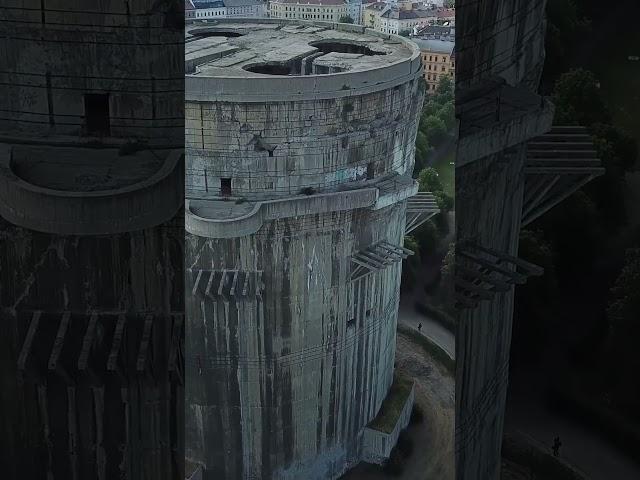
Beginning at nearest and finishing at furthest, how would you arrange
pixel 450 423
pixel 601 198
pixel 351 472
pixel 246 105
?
1. pixel 246 105
2. pixel 351 472
3. pixel 450 423
4. pixel 601 198

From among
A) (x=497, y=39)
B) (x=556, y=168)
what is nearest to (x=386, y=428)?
(x=556, y=168)

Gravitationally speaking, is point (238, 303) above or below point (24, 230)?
below

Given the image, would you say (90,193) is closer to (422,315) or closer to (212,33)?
(212,33)

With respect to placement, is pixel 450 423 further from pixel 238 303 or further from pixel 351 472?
pixel 238 303

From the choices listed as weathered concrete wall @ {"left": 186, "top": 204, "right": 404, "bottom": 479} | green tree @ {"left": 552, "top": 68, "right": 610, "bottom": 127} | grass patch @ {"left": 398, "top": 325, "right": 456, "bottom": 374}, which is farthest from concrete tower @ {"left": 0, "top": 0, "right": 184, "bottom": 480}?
green tree @ {"left": 552, "top": 68, "right": 610, "bottom": 127}

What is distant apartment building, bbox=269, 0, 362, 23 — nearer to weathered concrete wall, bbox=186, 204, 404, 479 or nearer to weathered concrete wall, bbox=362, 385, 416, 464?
weathered concrete wall, bbox=186, 204, 404, 479

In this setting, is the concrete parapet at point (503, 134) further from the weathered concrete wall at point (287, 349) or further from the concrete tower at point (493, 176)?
the weathered concrete wall at point (287, 349)

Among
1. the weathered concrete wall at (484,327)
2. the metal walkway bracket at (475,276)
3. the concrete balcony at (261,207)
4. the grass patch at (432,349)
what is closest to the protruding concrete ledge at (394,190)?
the concrete balcony at (261,207)

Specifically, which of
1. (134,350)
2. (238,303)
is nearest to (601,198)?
(238,303)
